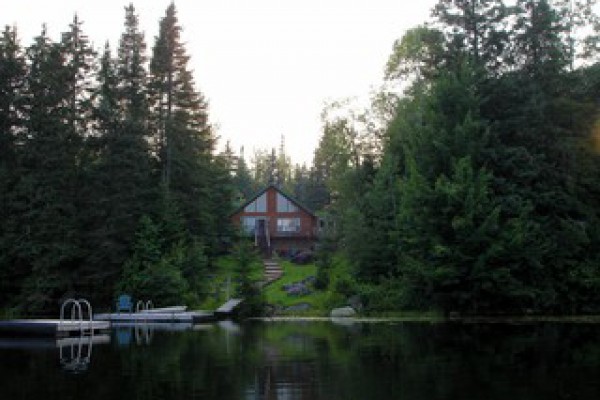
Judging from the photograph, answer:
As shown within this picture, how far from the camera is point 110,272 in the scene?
1423 inches

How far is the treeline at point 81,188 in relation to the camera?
118ft

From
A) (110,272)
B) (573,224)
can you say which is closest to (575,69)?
(573,224)

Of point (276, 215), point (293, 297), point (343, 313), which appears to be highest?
point (276, 215)

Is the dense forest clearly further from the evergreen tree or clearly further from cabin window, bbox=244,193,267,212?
cabin window, bbox=244,193,267,212

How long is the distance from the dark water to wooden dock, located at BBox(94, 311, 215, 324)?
769cm

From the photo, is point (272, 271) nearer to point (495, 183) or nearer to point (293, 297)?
point (293, 297)

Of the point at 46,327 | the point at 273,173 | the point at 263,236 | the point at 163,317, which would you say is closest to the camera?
the point at 46,327

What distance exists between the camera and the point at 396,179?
38062 millimetres

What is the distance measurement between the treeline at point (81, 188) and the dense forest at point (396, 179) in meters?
0.11

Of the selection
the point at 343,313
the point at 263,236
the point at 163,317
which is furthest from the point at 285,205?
the point at 163,317

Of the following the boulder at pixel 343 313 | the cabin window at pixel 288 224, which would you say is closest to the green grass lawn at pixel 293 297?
the boulder at pixel 343 313

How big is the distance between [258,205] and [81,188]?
82.9 feet

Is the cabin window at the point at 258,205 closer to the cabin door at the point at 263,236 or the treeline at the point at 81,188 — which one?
the cabin door at the point at 263,236

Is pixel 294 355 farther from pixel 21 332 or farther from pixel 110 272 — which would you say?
pixel 110 272
